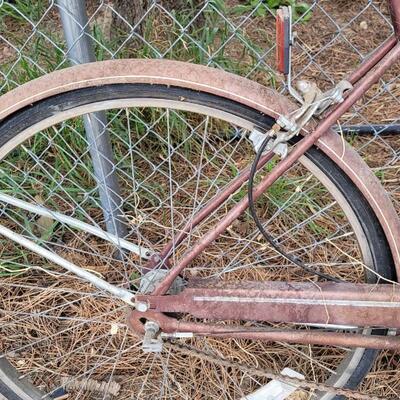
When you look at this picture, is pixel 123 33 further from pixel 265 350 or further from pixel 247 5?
pixel 265 350

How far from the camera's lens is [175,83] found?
4.22 feet

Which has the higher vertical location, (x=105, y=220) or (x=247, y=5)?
(x=247, y=5)

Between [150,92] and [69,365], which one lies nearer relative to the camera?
[150,92]

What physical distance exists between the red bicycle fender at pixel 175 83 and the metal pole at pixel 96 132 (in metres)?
0.35

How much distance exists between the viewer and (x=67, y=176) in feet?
6.98

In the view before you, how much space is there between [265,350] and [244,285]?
0.48 meters

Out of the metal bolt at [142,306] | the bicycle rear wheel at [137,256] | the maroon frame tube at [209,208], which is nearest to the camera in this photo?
the maroon frame tube at [209,208]

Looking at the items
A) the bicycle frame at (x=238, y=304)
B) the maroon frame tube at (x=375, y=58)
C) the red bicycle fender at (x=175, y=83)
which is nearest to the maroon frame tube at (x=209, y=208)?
the bicycle frame at (x=238, y=304)

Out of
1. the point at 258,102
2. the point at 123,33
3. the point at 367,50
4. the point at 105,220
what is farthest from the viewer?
the point at 367,50

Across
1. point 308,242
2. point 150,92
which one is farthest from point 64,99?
point 308,242

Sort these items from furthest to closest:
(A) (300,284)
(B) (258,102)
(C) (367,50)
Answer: (C) (367,50) → (A) (300,284) → (B) (258,102)

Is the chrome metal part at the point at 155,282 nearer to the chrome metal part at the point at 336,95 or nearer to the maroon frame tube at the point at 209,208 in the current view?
the maroon frame tube at the point at 209,208

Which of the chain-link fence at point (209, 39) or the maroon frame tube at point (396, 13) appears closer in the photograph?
the maroon frame tube at point (396, 13)

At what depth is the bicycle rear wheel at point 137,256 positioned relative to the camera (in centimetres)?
184
